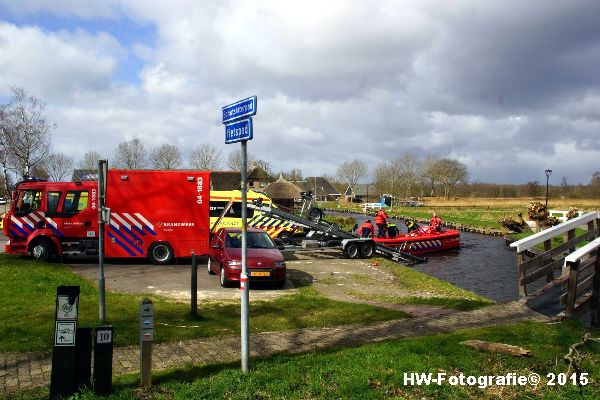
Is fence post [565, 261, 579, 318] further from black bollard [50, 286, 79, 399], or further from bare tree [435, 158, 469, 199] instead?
bare tree [435, 158, 469, 199]

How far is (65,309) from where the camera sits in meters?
5.02

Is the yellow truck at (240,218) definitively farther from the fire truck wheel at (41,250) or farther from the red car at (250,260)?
the red car at (250,260)

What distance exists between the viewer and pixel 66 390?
16.2 ft

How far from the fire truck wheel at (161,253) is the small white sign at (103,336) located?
36.8 feet

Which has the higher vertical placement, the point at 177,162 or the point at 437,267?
the point at 177,162

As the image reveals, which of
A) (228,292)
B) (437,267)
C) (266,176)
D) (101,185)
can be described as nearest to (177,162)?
(266,176)

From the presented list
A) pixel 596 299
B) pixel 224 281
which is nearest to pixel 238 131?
pixel 596 299

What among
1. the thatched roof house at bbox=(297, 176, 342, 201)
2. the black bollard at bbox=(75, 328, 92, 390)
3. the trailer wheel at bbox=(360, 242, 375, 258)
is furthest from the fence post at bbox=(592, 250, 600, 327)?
the thatched roof house at bbox=(297, 176, 342, 201)

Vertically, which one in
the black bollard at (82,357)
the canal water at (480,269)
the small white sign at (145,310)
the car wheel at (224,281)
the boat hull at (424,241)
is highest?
the small white sign at (145,310)

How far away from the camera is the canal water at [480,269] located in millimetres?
17359

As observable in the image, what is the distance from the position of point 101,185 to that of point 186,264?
9.60 meters

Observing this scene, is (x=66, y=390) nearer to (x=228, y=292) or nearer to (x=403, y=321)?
(x=403, y=321)

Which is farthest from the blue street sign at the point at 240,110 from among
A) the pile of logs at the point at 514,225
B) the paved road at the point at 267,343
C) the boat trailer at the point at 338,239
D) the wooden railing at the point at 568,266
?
the pile of logs at the point at 514,225

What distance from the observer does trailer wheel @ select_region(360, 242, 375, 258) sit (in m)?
20.5
